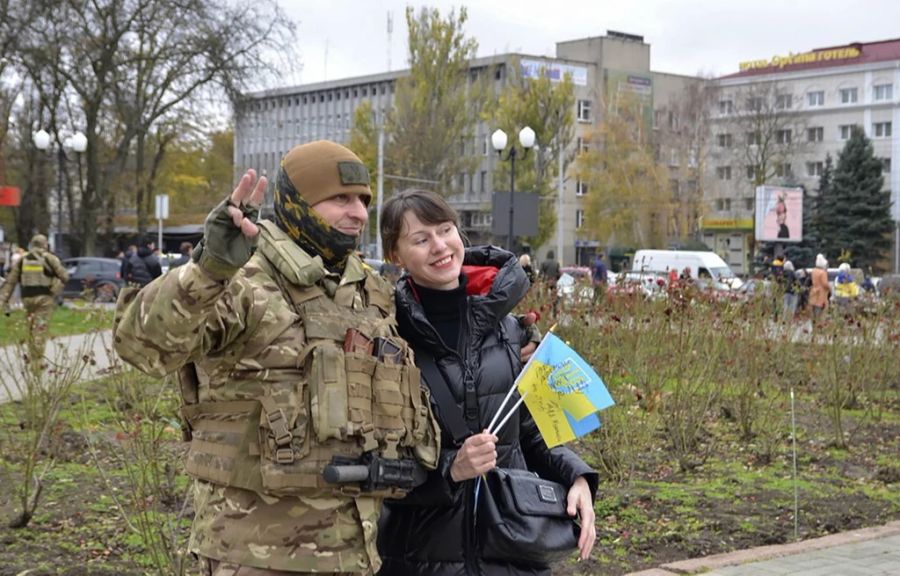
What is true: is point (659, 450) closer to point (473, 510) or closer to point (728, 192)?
point (473, 510)

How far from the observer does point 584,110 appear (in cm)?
8362

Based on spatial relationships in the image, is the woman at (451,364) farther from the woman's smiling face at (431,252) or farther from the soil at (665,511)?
the soil at (665,511)

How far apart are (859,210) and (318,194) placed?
67.9 m

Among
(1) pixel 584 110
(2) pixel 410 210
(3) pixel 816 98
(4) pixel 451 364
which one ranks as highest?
(3) pixel 816 98

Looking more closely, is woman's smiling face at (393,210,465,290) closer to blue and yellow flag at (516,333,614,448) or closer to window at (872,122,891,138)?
blue and yellow flag at (516,333,614,448)

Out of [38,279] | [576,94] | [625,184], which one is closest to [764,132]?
[625,184]

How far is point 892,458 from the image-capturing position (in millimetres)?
9375

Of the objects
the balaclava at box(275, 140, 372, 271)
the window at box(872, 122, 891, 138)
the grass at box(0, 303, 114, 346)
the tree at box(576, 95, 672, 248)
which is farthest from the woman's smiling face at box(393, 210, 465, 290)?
the window at box(872, 122, 891, 138)

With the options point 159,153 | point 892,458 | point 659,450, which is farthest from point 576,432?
point 159,153

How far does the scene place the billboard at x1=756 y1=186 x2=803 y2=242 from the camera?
2186 inches

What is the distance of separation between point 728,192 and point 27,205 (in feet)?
164

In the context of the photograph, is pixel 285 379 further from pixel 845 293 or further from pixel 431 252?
pixel 845 293

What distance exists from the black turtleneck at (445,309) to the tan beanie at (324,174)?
44 cm

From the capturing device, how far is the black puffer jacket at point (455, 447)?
3.00 m
